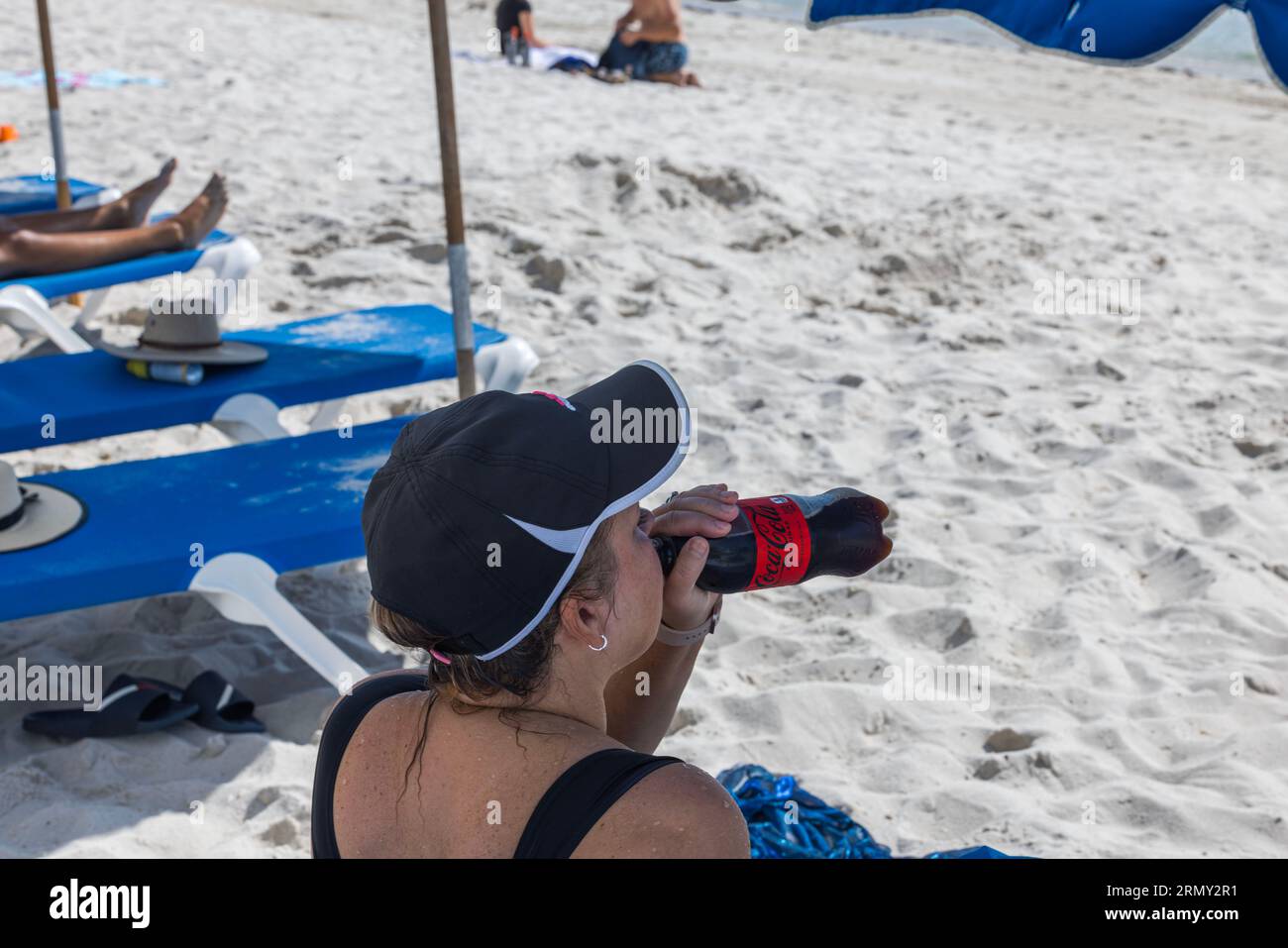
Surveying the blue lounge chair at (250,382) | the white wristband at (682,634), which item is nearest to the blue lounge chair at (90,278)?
the blue lounge chair at (250,382)

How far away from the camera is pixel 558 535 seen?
126 centimetres

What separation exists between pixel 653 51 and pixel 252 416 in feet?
25.7

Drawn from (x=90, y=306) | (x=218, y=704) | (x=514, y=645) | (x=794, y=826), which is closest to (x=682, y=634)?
(x=514, y=645)

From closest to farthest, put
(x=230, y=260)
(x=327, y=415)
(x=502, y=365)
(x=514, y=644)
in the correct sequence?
(x=514, y=644) → (x=502, y=365) → (x=327, y=415) → (x=230, y=260)

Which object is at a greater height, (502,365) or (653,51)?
(653,51)

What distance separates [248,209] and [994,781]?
4.90 meters

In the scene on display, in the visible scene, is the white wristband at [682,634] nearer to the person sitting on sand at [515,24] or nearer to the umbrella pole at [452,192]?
the umbrella pole at [452,192]

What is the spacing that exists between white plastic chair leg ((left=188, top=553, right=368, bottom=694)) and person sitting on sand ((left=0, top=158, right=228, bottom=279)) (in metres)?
2.46

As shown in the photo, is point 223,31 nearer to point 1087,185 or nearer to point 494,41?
point 494,41

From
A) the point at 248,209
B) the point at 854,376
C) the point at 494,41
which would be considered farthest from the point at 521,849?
the point at 494,41

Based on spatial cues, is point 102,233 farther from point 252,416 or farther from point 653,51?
point 653,51

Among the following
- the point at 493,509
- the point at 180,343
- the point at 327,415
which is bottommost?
the point at 327,415

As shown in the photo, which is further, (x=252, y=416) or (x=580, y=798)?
(x=252, y=416)

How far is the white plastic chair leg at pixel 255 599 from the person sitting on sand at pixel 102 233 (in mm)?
2458
